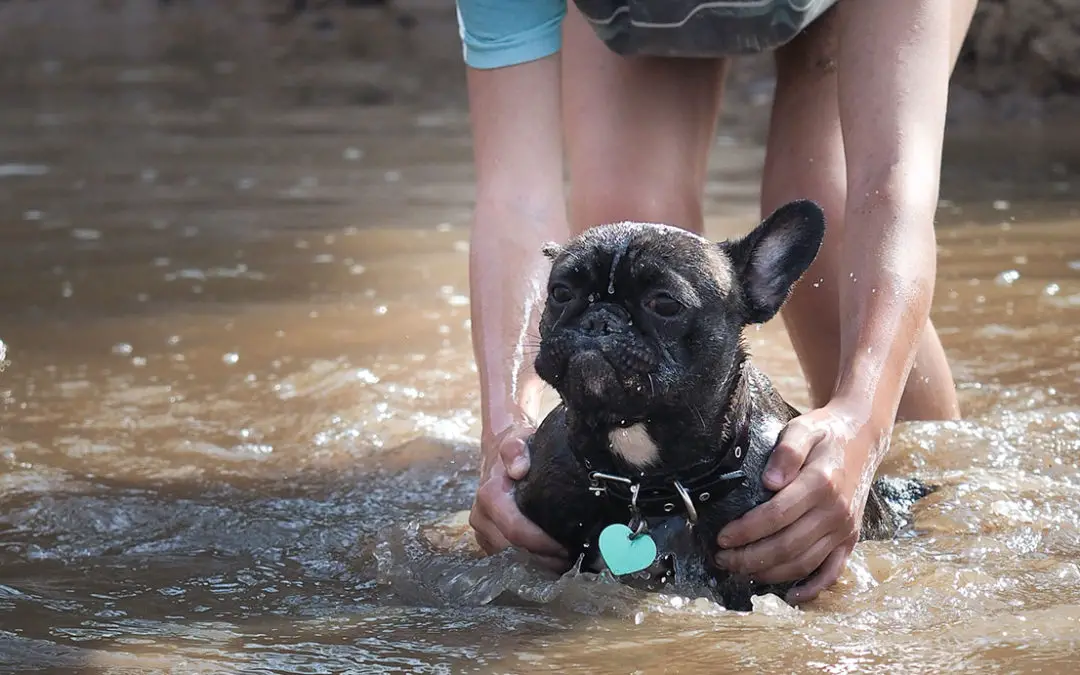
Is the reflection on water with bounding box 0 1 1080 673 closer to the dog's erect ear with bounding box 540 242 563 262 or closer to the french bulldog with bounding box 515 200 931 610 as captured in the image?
the french bulldog with bounding box 515 200 931 610

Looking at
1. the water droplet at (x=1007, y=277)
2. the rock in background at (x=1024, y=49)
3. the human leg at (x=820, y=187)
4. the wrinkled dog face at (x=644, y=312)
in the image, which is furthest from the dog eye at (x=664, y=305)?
the rock in background at (x=1024, y=49)

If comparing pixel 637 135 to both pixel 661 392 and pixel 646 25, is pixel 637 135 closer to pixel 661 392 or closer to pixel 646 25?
pixel 646 25

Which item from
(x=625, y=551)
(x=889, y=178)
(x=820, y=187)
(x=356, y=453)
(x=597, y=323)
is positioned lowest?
(x=625, y=551)

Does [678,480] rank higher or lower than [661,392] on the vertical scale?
lower

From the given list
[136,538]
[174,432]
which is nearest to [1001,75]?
[174,432]

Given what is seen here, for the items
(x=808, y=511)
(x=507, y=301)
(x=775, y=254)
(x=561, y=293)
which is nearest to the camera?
(x=808, y=511)

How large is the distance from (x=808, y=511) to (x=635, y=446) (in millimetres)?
373

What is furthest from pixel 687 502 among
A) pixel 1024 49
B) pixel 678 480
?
pixel 1024 49

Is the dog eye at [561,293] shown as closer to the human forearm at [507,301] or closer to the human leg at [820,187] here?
the human forearm at [507,301]

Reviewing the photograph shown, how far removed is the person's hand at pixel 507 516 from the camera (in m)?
3.06

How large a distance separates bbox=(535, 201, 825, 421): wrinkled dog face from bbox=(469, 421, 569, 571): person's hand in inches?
9.5

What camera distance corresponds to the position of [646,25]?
3.54m

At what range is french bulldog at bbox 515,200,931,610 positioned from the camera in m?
2.88

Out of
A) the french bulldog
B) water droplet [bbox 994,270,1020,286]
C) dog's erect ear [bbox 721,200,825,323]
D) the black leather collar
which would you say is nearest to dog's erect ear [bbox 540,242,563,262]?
the french bulldog
